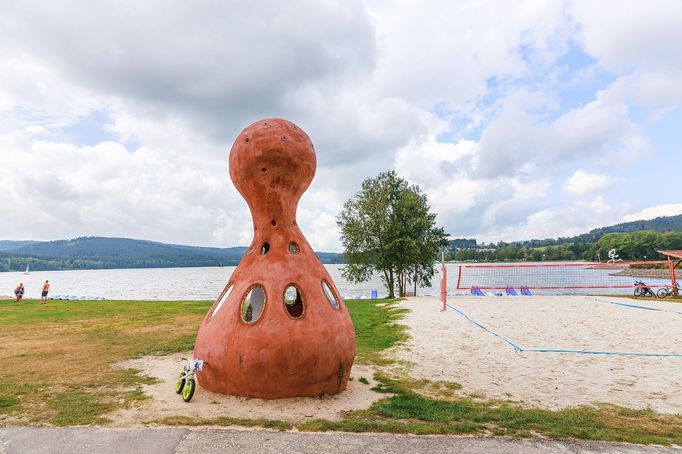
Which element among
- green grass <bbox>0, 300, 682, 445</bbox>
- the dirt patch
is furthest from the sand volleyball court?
the dirt patch

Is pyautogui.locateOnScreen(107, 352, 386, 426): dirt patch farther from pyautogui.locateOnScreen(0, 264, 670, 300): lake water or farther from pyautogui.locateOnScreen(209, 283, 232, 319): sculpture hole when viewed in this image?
pyautogui.locateOnScreen(0, 264, 670, 300): lake water

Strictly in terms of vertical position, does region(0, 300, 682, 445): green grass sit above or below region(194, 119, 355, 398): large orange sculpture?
below

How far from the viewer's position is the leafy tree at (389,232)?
32.8 meters

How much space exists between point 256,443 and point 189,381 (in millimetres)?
2505

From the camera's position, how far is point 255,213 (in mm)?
8883

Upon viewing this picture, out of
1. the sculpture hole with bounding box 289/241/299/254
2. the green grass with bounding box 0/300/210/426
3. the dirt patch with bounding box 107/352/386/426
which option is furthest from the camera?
the sculpture hole with bounding box 289/241/299/254

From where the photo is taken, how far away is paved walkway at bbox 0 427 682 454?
17.9ft

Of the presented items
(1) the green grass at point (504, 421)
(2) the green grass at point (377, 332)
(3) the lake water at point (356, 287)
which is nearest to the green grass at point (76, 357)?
(1) the green grass at point (504, 421)

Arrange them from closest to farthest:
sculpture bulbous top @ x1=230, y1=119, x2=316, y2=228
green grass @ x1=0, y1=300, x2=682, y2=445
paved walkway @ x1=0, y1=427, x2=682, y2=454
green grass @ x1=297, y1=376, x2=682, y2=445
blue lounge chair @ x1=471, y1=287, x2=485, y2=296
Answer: paved walkway @ x1=0, y1=427, x2=682, y2=454 → green grass @ x1=297, y1=376, x2=682, y2=445 → green grass @ x1=0, y1=300, x2=682, y2=445 → sculpture bulbous top @ x1=230, y1=119, x2=316, y2=228 → blue lounge chair @ x1=471, y1=287, x2=485, y2=296

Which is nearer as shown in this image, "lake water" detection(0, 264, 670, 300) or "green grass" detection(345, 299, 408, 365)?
"green grass" detection(345, 299, 408, 365)

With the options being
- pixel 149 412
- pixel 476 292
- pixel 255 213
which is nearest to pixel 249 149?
pixel 255 213

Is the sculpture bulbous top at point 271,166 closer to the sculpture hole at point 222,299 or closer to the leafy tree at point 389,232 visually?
the sculpture hole at point 222,299

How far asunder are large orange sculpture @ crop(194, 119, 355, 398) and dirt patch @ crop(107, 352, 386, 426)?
0.64ft

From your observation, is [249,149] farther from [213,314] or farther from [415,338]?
[415,338]
